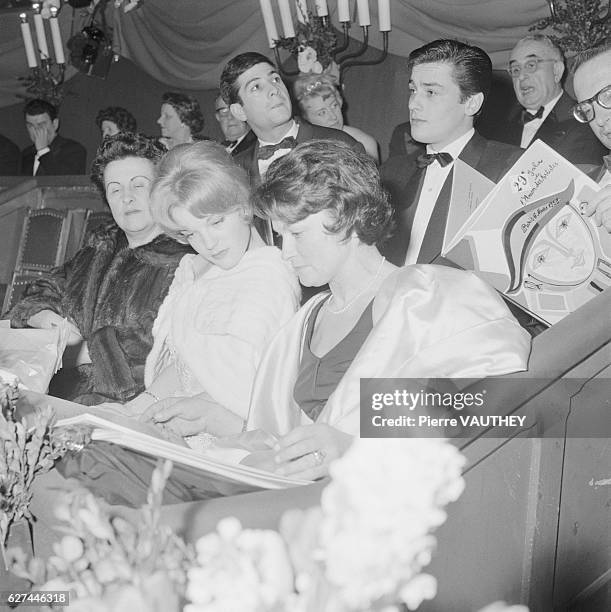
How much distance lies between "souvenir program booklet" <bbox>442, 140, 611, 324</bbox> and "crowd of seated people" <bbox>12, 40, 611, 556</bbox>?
0.08m

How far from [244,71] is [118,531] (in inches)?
132

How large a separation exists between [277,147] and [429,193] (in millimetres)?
A: 830

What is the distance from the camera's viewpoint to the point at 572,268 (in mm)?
2291

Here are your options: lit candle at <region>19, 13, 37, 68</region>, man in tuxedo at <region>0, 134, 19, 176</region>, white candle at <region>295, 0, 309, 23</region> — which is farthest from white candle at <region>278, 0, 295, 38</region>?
man in tuxedo at <region>0, 134, 19, 176</region>

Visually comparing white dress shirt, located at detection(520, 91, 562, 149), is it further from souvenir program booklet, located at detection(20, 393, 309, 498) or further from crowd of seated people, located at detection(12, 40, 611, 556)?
souvenir program booklet, located at detection(20, 393, 309, 498)

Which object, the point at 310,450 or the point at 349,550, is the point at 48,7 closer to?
the point at 310,450

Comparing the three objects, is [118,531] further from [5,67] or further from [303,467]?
[5,67]

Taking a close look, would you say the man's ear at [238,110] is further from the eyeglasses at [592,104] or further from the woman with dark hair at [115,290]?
the eyeglasses at [592,104]

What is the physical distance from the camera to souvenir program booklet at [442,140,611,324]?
2.27 meters

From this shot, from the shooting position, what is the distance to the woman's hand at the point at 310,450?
1.82m

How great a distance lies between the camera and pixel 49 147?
24.3 feet

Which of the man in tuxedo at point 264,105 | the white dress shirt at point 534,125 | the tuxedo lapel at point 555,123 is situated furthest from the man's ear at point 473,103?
the white dress shirt at point 534,125

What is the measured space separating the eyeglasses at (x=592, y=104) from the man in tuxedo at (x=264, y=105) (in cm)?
145

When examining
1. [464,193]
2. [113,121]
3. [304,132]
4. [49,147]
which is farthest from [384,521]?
[49,147]
